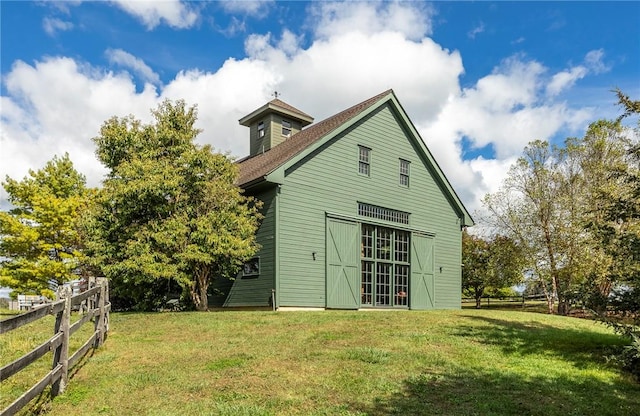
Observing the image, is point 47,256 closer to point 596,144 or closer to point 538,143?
point 538,143

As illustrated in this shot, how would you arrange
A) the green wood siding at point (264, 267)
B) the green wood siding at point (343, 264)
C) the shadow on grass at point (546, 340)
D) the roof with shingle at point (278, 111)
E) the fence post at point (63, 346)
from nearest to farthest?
the fence post at point (63, 346) → the shadow on grass at point (546, 340) → the green wood siding at point (264, 267) → the green wood siding at point (343, 264) → the roof with shingle at point (278, 111)

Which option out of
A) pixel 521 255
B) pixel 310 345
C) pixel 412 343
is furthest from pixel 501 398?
pixel 521 255

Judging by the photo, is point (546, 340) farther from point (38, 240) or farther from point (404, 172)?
point (38, 240)

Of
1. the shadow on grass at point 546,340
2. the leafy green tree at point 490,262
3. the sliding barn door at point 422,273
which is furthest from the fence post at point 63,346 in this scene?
the leafy green tree at point 490,262

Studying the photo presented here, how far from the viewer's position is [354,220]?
1969 centimetres

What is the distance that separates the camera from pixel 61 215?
23969 millimetres

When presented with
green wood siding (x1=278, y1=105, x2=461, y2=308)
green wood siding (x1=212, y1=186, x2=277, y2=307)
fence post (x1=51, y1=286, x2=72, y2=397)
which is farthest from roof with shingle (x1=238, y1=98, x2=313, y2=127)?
fence post (x1=51, y1=286, x2=72, y2=397)

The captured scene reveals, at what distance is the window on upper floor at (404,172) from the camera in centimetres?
2216

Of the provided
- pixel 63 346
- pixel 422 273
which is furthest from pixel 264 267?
pixel 63 346

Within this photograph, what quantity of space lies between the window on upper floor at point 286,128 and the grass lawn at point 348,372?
50.2 ft

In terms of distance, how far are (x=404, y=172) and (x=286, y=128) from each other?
7.30 meters

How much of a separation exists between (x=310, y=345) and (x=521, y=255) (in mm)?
23704

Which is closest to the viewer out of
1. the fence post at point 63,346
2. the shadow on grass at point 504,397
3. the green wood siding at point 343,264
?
the shadow on grass at point 504,397

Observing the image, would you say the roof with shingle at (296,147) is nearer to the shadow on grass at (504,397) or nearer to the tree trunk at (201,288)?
the tree trunk at (201,288)
